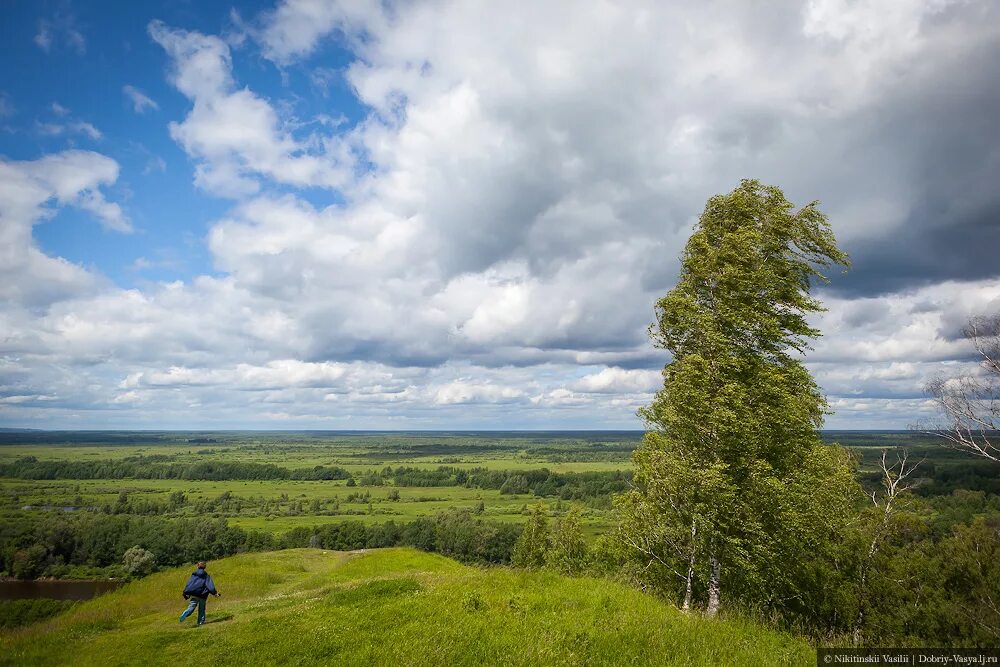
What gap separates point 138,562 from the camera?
80875 millimetres

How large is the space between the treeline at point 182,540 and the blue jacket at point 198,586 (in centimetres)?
6721

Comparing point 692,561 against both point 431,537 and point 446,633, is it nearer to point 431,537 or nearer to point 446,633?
point 446,633

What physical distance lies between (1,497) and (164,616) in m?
183

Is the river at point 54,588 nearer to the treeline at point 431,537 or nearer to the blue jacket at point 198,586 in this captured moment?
the treeline at point 431,537

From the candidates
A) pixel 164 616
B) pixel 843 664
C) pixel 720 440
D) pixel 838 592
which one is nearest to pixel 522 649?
pixel 843 664

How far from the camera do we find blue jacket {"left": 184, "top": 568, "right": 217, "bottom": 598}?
17469mm

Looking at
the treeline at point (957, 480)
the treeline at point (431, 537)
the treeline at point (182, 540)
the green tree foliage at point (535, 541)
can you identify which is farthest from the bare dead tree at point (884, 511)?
the treeline at point (957, 480)

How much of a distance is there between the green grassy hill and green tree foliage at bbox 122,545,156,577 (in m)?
80.5

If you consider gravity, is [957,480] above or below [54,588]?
above

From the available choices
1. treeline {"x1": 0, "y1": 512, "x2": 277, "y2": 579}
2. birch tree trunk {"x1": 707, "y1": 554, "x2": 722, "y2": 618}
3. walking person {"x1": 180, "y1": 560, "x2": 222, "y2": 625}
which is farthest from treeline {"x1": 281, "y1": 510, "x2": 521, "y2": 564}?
birch tree trunk {"x1": 707, "y1": 554, "x2": 722, "y2": 618}

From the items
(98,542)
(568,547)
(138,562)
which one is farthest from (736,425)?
(98,542)

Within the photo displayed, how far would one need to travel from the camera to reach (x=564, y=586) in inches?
614

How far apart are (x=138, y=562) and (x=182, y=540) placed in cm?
1422

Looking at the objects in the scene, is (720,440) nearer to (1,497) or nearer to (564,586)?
(564,586)
